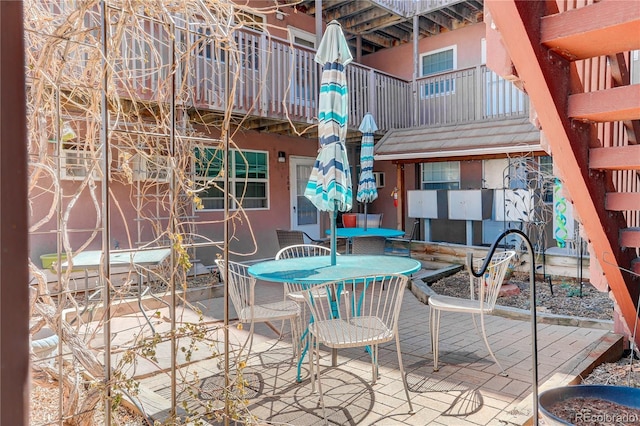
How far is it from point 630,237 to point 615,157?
754 mm

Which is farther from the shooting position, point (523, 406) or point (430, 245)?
point (430, 245)

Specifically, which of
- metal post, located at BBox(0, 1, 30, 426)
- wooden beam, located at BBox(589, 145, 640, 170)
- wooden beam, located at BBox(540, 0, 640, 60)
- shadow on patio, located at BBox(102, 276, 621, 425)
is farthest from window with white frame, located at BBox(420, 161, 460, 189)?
metal post, located at BBox(0, 1, 30, 426)

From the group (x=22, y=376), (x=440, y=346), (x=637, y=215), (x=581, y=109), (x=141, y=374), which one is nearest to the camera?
(x=22, y=376)

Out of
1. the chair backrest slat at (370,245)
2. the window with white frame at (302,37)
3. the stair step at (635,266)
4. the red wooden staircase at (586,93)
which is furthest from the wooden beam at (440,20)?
the stair step at (635,266)

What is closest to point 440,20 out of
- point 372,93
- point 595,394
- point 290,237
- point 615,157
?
point 372,93

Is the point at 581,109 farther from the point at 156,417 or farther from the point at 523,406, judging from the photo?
the point at 156,417

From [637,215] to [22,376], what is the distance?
3.65 meters

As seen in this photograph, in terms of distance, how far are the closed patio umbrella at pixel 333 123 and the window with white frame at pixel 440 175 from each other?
6.57 metres

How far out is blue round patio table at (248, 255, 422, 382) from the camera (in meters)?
3.30

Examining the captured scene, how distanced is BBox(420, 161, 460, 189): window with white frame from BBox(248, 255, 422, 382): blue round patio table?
631 centimetres

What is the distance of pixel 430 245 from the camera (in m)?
8.27

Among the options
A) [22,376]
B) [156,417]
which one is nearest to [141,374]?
[156,417]

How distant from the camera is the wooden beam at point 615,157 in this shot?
2.16m

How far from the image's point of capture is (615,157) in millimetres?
2207
